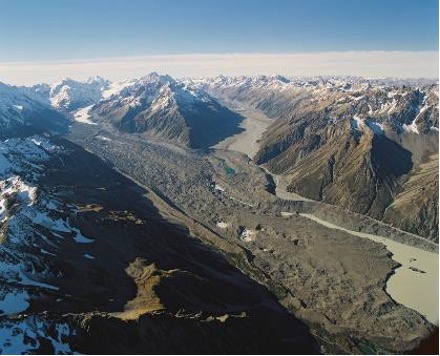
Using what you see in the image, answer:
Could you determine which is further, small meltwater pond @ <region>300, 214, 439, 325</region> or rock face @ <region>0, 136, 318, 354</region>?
small meltwater pond @ <region>300, 214, 439, 325</region>

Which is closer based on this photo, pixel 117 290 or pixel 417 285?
pixel 117 290

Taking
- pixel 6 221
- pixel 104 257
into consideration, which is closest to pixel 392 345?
pixel 104 257

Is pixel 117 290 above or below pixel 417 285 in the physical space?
above

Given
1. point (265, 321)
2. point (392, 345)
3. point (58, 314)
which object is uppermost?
point (58, 314)

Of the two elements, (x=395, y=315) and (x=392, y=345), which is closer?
(x=392, y=345)

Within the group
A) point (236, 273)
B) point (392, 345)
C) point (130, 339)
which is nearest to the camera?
point (130, 339)

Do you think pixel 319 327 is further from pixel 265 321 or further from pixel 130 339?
pixel 130 339

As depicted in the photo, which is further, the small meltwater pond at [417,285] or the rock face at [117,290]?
the small meltwater pond at [417,285]

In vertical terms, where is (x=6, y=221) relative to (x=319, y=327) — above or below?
above

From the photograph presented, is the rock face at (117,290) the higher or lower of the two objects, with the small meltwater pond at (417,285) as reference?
higher

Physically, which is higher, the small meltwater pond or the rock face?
the rock face

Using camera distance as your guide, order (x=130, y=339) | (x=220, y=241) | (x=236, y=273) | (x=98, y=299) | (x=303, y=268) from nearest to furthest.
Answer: (x=130, y=339) < (x=98, y=299) < (x=236, y=273) < (x=303, y=268) < (x=220, y=241)
